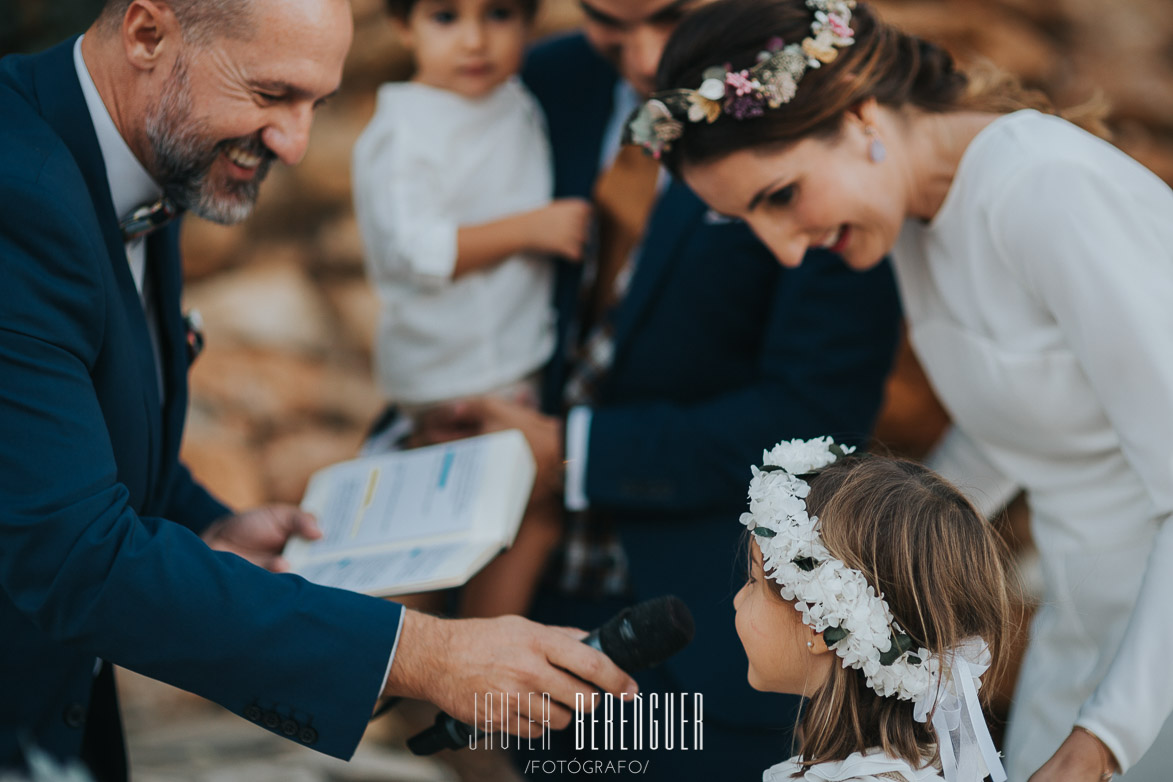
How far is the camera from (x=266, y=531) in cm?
205

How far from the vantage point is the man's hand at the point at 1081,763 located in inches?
58.2

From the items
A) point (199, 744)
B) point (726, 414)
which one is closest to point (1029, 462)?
point (726, 414)

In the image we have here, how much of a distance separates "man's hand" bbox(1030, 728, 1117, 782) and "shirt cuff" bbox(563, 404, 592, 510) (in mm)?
1071

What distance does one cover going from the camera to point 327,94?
1.79 m

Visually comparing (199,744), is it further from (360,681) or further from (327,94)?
(327,94)

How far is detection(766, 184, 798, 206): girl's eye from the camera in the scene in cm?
185

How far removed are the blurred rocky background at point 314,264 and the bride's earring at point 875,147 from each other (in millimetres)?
1943

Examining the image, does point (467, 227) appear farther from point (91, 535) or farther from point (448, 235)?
point (91, 535)

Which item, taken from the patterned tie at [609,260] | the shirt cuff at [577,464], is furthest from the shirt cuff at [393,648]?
the patterned tie at [609,260]

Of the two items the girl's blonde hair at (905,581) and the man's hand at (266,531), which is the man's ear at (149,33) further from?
the girl's blonde hair at (905,581)

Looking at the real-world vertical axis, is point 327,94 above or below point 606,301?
above

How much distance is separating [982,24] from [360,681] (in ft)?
12.7

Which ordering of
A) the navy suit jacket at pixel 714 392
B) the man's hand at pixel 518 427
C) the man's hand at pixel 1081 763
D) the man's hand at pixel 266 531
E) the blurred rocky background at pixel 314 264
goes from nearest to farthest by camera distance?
the man's hand at pixel 1081 763 → the man's hand at pixel 266 531 → the navy suit jacket at pixel 714 392 → the man's hand at pixel 518 427 → the blurred rocky background at pixel 314 264

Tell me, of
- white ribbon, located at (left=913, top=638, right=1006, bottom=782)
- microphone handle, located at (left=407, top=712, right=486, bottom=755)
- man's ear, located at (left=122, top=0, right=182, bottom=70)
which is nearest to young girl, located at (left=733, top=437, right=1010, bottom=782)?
white ribbon, located at (left=913, top=638, right=1006, bottom=782)
